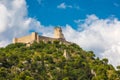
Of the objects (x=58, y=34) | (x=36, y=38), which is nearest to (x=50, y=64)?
(x=36, y=38)

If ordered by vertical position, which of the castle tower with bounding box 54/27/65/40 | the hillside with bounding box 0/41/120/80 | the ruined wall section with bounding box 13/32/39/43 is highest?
the castle tower with bounding box 54/27/65/40

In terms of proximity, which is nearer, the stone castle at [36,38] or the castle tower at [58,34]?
the stone castle at [36,38]

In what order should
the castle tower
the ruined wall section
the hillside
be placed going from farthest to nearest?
1. the castle tower
2. the ruined wall section
3. the hillside

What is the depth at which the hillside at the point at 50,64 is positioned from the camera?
121250mm

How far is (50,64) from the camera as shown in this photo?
127m

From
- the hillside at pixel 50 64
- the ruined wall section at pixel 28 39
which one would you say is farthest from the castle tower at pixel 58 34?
the ruined wall section at pixel 28 39

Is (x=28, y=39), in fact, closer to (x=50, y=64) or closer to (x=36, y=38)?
(x=36, y=38)

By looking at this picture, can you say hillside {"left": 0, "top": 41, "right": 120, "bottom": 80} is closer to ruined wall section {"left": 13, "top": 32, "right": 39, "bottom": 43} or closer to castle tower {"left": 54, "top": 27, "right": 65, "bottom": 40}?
ruined wall section {"left": 13, "top": 32, "right": 39, "bottom": 43}

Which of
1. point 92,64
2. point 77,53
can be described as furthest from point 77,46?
point 92,64

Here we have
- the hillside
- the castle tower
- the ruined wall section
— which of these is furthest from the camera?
the castle tower

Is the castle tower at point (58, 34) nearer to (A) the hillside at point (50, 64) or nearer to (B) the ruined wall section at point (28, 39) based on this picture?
(A) the hillside at point (50, 64)

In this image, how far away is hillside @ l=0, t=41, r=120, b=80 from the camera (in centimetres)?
12125

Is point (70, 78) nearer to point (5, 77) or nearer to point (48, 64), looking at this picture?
point (48, 64)

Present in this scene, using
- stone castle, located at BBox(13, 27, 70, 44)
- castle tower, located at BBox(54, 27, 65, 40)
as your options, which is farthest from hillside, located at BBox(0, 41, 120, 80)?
castle tower, located at BBox(54, 27, 65, 40)
